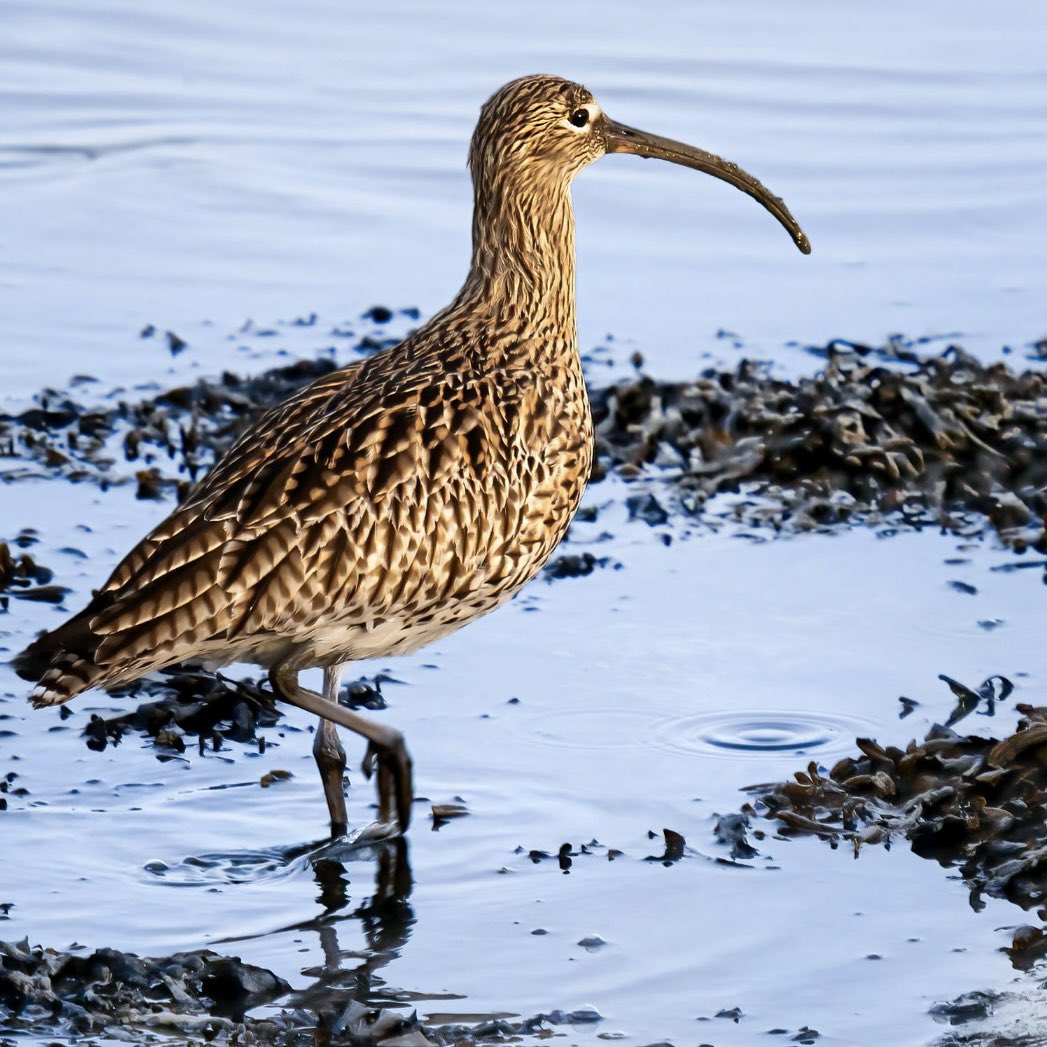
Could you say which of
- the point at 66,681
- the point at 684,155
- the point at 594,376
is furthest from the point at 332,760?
the point at 594,376

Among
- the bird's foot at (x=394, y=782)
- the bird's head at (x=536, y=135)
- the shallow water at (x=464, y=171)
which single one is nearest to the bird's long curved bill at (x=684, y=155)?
the bird's head at (x=536, y=135)

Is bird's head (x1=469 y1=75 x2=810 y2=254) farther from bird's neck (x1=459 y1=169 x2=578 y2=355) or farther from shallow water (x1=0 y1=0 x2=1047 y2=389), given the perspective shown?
shallow water (x1=0 y1=0 x2=1047 y2=389)

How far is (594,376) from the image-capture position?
372 inches

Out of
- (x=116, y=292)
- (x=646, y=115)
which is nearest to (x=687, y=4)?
(x=646, y=115)

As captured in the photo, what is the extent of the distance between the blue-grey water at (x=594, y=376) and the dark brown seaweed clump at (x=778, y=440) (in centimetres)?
25

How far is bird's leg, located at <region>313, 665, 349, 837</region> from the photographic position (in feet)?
19.4

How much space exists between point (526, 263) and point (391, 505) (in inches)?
41.3

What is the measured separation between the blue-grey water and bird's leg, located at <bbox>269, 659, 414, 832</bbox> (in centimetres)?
10

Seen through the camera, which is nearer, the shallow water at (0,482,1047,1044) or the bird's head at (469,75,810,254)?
the shallow water at (0,482,1047,1044)

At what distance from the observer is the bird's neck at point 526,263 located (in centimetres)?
636

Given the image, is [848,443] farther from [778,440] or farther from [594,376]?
[594,376]

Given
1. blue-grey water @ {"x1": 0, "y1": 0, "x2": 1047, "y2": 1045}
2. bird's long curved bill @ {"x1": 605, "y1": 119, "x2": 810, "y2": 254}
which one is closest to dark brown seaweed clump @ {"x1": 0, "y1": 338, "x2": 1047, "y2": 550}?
blue-grey water @ {"x1": 0, "y1": 0, "x2": 1047, "y2": 1045}

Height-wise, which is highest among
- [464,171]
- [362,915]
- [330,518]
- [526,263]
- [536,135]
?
[464,171]

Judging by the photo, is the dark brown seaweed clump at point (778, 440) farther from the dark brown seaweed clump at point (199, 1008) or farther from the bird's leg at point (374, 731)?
the dark brown seaweed clump at point (199, 1008)
